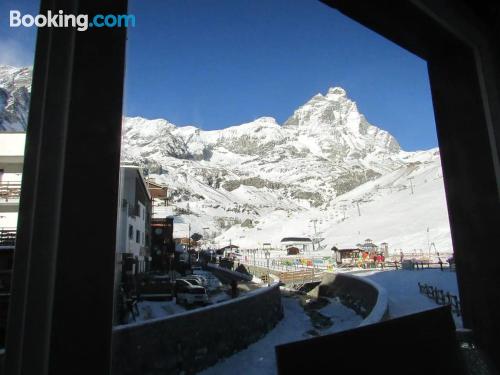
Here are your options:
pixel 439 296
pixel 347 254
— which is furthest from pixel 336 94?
pixel 439 296

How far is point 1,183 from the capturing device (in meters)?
1.03

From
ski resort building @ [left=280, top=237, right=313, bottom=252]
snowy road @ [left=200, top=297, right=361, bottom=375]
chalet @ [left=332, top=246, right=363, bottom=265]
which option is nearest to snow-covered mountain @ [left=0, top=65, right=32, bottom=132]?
snowy road @ [left=200, top=297, right=361, bottom=375]

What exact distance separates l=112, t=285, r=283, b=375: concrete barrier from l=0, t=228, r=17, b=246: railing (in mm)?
3825

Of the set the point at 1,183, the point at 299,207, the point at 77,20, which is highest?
the point at 299,207

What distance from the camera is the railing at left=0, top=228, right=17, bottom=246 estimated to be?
2.98 ft

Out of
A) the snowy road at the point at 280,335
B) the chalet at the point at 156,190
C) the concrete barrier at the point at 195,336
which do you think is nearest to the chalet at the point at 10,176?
the snowy road at the point at 280,335

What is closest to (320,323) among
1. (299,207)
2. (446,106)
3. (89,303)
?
(446,106)

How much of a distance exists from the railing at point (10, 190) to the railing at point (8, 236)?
84 millimetres

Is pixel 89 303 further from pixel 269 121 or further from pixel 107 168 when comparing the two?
pixel 269 121

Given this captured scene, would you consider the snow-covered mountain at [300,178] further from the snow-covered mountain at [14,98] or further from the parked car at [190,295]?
the parked car at [190,295]

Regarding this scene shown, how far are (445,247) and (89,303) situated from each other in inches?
1252

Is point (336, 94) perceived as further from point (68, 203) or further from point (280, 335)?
point (68, 203)

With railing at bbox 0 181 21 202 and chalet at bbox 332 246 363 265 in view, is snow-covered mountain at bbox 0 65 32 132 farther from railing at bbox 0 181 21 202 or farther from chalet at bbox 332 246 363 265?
chalet at bbox 332 246 363 265

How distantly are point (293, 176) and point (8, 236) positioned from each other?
12847cm
